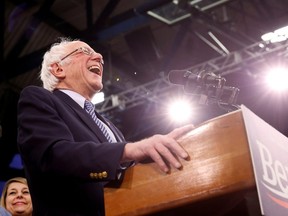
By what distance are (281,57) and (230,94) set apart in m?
3.59

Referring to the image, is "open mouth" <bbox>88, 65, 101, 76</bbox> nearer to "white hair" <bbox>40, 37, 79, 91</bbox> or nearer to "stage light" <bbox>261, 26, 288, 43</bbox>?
"white hair" <bbox>40, 37, 79, 91</bbox>

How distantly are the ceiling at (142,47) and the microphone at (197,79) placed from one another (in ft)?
10.1

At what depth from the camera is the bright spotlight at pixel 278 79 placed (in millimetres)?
4992

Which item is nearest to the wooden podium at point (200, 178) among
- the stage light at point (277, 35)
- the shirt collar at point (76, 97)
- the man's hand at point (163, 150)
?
the man's hand at point (163, 150)

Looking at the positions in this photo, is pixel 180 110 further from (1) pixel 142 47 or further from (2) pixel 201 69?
(1) pixel 142 47

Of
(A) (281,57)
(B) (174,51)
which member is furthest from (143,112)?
(A) (281,57)

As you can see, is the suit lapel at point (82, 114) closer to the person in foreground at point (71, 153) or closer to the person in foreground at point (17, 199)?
the person in foreground at point (71, 153)

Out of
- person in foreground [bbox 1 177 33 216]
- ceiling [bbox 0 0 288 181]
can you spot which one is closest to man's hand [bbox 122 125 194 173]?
person in foreground [bbox 1 177 33 216]

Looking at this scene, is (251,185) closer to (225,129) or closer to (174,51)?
(225,129)

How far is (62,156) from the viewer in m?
1.03

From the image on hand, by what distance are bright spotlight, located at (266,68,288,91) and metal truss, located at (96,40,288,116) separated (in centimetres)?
25

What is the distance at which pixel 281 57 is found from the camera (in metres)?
4.79

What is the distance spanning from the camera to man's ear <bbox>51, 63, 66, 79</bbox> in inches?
64.4

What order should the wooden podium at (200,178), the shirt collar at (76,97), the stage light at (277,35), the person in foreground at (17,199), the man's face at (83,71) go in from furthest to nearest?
Answer: the stage light at (277,35) < the person in foreground at (17,199) < the man's face at (83,71) < the shirt collar at (76,97) < the wooden podium at (200,178)
